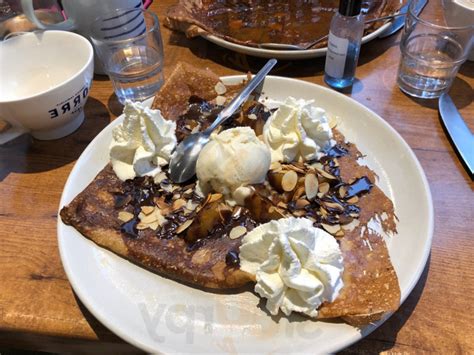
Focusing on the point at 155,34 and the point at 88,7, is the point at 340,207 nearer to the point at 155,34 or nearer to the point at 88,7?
the point at 155,34

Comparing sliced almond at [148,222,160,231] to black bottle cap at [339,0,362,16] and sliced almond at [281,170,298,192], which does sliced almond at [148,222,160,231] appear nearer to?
sliced almond at [281,170,298,192]

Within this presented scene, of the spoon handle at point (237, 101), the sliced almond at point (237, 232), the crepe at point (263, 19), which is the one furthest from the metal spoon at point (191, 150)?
the crepe at point (263, 19)

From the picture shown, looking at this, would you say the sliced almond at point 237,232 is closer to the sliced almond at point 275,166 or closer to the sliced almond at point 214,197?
the sliced almond at point 214,197

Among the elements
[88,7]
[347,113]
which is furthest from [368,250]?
[88,7]

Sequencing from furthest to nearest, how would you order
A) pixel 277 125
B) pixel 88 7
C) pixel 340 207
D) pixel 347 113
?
pixel 88 7
pixel 347 113
pixel 277 125
pixel 340 207

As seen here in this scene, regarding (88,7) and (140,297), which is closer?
(140,297)

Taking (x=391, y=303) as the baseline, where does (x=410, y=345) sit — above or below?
below
